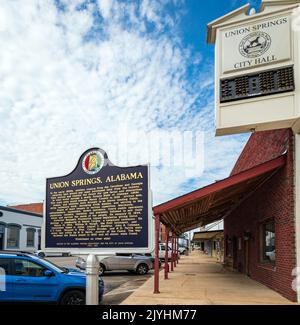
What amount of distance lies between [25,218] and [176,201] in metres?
32.4

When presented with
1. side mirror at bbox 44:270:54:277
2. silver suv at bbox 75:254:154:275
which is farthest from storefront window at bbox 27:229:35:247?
side mirror at bbox 44:270:54:277

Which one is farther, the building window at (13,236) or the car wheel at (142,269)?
the building window at (13,236)

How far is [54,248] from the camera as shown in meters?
6.21

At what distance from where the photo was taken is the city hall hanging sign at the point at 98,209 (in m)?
5.58

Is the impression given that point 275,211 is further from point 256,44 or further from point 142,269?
point 142,269

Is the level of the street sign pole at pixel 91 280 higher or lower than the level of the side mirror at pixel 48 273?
higher

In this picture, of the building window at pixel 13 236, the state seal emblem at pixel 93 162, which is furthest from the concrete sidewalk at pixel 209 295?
the building window at pixel 13 236

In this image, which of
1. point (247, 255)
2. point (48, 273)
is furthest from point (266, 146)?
point (48, 273)

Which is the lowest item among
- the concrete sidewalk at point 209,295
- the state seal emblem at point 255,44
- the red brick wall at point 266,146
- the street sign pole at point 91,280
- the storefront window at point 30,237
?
the storefront window at point 30,237

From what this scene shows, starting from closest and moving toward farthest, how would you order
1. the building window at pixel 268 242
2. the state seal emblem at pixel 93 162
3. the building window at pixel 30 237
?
1. the state seal emblem at pixel 93 162
2. the building window at pixel 268 242
3. the building window at pixel 30 237

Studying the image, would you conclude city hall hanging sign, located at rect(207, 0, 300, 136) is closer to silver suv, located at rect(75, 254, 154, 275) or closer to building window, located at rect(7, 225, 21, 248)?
silver suv, located at rect(75, 254, 154, 275)

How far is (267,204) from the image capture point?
12.7 meters

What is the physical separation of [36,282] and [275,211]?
7275 mm

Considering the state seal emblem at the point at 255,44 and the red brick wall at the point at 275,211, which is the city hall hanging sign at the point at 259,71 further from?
the red brick wall at the point at 275,211
